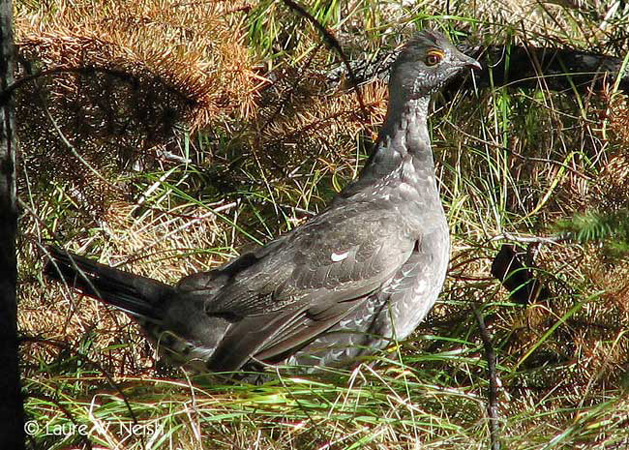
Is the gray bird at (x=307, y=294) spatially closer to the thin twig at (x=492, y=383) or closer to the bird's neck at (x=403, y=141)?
the bird's neck at (x=403, y=141)

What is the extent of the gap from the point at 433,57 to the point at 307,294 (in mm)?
1162

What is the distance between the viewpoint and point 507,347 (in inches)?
142

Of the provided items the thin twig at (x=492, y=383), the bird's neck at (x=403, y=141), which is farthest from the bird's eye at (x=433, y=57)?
the thin twig at (x=492, y=383)

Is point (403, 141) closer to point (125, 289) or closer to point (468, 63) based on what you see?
point (468, 63)

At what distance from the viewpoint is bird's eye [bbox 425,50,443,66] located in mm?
3827

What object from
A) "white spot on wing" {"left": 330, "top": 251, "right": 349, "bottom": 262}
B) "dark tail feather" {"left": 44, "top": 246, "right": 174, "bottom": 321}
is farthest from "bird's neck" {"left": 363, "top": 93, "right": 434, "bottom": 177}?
"dark tail feather" {"left": 44, "top": 246, "right": 174, "bottom": 321}

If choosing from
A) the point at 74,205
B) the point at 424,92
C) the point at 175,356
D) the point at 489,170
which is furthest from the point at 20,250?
the point at 489,170

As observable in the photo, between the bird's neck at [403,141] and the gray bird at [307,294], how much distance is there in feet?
0.72

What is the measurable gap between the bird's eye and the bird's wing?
718 millimetres

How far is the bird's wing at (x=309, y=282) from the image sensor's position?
3377mm

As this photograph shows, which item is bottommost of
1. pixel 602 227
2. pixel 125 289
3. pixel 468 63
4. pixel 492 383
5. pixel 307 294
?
pixel 307 294

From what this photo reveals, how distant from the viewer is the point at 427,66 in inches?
151

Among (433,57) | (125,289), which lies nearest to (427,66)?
(433,57)

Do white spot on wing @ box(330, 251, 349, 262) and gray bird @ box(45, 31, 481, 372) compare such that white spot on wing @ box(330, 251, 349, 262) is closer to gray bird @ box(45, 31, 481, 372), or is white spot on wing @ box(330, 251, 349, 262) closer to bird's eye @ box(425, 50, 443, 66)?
gray bird @ box(45, 31, 481, 372)
